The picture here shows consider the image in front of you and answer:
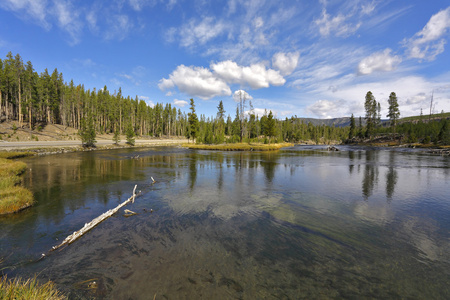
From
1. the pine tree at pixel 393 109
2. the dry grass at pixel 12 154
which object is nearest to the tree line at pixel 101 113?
the pine tree at pixel 393 109

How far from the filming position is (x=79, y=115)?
89.8 m

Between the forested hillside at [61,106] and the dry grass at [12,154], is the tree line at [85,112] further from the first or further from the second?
the dry grass at [12,154]

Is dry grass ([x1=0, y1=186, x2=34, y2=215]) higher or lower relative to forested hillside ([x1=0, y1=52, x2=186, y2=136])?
lower

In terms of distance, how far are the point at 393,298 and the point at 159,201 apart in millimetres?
12965

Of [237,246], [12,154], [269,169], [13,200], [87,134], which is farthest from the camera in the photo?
[87,134]

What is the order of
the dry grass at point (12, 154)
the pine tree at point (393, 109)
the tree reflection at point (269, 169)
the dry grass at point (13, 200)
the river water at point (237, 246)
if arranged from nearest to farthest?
the river water at point (237, 246)
the dry grass at point (13, 200)
the tree reflection at point (269, 169)
the dry grass at point (12, 154)
the pine tree at point (393, 109)

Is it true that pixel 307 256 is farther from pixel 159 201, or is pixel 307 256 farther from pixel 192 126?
pixel 192 126

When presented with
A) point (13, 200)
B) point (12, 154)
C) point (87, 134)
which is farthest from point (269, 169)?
point (87, 134)

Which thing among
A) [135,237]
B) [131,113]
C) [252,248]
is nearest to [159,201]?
[135,237]

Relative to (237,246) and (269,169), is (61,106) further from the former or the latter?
(237,246)

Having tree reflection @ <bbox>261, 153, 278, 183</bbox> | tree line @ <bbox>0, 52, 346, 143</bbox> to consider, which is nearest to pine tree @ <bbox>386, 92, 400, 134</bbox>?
tree line @ <bbox>0, 52, 346, 143</bbox>

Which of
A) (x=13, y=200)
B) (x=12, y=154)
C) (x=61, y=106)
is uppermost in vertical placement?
(x=61, y=106)

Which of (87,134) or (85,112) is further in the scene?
(85,112)

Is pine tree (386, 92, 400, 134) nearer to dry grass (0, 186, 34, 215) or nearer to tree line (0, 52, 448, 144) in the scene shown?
tree line (0, 52, 448, 144)
